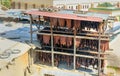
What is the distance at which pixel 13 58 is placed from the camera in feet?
34.1

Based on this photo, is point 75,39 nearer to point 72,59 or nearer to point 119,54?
point 72,59

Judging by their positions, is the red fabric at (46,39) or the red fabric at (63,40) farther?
the red fabric at (46,39)

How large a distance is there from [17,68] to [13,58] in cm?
60

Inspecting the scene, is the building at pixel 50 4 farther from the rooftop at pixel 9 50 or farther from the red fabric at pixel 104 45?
the red fabric at pixel 104 45

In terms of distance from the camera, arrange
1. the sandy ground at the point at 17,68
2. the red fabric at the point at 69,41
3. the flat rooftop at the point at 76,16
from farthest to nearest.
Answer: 1. the red fabric at the point at 69,41
2. the flat rooftop at the point at 76,16
3. the sandy ground at the point at 17,68

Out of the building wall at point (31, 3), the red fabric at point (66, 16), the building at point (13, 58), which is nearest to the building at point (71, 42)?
the red fabric at point (66, 16)

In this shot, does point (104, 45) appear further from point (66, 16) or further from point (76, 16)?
point (66, 16)

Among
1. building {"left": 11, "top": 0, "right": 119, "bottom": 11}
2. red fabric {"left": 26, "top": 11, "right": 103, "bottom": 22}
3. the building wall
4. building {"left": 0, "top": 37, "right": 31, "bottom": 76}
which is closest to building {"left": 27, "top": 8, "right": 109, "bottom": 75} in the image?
red fabric {"left": 26, "top": 11, "right": 103, "bottom": 22}

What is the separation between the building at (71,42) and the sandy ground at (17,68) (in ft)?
2.10

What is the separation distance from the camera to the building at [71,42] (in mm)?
10953

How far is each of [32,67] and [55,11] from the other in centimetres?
268

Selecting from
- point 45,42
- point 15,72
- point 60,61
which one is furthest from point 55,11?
point 15,72

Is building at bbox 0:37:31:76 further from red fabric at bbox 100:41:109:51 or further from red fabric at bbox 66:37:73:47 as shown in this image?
red fabric at bbox 100:41:109:51

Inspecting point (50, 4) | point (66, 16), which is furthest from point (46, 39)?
point (50, 4)
